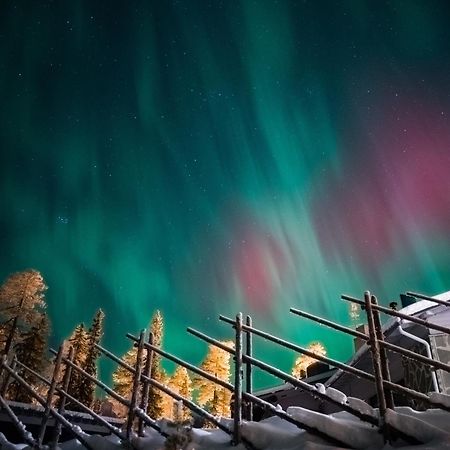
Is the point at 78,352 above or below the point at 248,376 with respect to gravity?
above

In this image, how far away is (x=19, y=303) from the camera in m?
28.4

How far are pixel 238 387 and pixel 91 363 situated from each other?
34780 millimetres

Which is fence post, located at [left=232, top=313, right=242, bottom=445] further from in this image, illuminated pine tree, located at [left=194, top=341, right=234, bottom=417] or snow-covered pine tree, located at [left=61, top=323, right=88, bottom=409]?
illuminated pine tree, located at [left=194, top=341, right=234, bottom=417]

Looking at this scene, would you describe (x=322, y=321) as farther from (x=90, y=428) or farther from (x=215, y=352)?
(x=215, y=352)

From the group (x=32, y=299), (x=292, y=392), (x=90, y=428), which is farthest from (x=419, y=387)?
(x=32, y=299)

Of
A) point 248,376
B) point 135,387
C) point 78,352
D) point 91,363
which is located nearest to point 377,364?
point 248,376

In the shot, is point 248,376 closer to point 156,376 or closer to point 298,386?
point 298,386

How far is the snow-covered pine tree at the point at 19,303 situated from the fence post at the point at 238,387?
26090mm

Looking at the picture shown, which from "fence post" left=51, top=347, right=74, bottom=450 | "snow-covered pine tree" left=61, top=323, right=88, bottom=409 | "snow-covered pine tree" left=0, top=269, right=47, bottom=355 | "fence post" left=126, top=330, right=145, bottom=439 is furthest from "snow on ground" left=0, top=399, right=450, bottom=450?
"snow-covered pine tree" left=61, top=323, right=88, bottom=409

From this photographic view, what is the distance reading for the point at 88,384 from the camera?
34.3 metres

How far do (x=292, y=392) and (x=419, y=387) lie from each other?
9.07 metres

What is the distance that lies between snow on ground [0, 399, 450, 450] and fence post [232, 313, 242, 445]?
0.29 feet

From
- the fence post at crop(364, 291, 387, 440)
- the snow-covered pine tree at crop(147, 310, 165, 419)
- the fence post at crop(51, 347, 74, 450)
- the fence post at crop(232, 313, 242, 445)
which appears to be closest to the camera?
the fence post at crop(364, 291, 387, 440)

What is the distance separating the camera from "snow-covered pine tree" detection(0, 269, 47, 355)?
2808 cm
